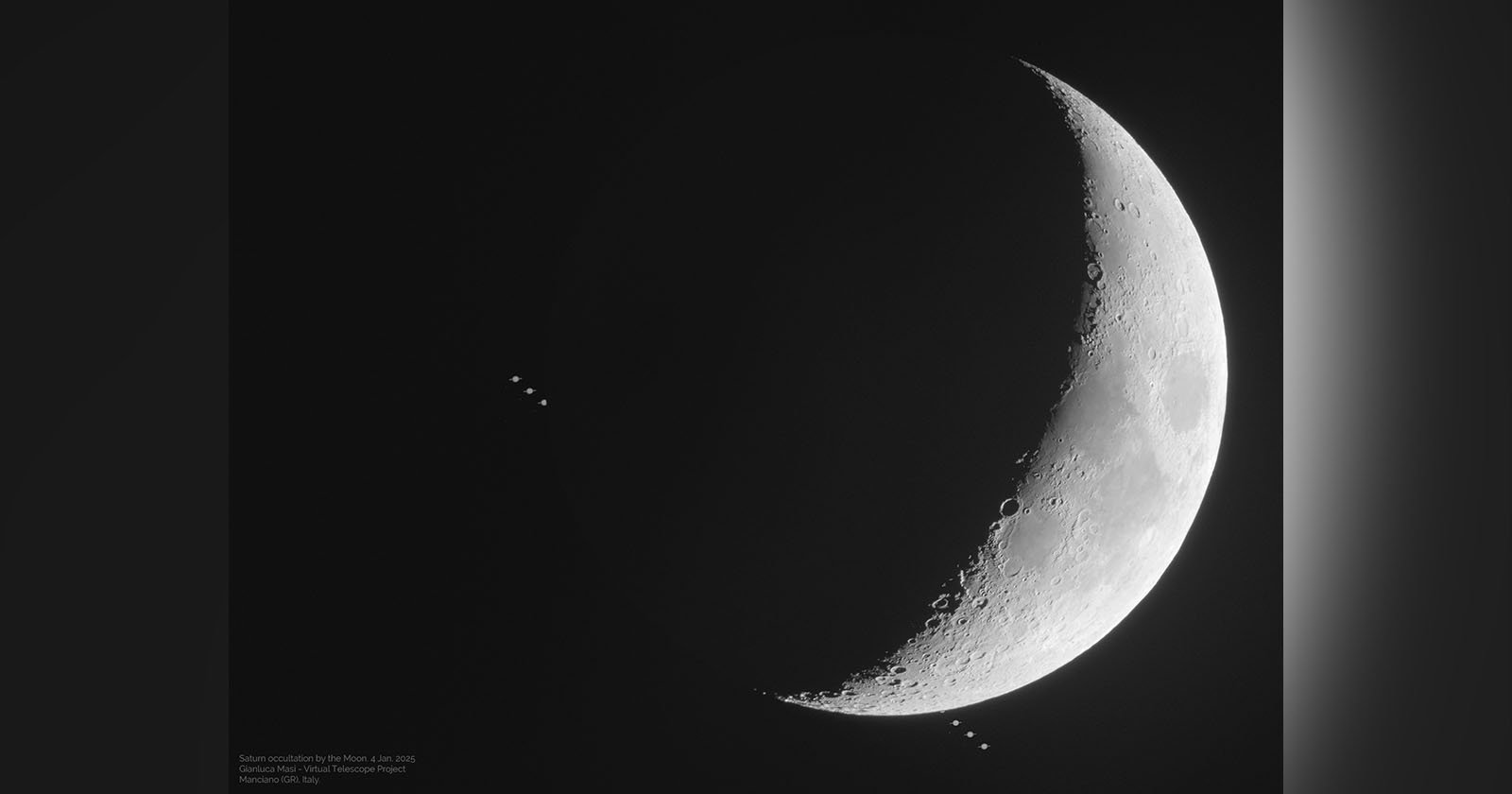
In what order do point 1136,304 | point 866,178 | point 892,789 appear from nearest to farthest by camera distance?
1. point 866,178
2. point 1136,304
3. point 892,789

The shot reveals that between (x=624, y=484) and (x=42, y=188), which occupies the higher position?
(x=42, y=188)

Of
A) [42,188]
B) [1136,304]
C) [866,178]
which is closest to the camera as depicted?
[866,178]

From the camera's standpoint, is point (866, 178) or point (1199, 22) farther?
point (1199, 22)

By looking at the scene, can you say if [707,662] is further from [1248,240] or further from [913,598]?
[1248,240]

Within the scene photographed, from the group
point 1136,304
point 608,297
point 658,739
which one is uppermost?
point 608,297

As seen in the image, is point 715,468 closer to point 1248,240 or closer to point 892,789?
point 892,789

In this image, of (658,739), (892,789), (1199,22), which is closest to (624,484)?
(658,739)

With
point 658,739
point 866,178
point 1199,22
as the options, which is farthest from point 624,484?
point 1199,22
